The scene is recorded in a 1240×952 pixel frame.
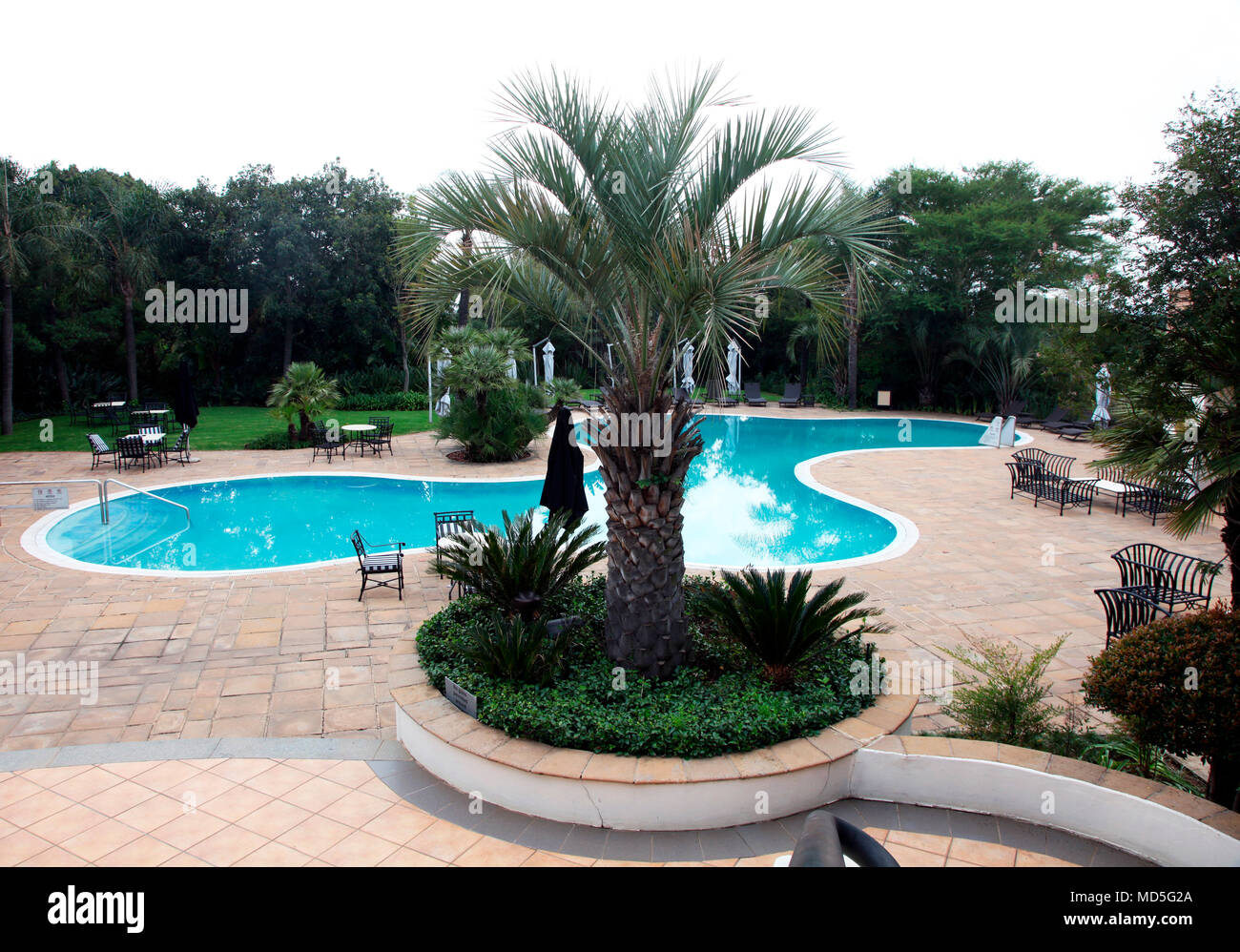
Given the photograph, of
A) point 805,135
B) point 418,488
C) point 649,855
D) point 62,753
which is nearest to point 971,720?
point 649,855

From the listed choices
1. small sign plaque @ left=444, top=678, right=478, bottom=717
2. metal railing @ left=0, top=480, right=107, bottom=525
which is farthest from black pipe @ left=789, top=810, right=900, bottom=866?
metal railing @ left=0, top=480, right=107, bottom=525

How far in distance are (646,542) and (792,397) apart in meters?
25.6

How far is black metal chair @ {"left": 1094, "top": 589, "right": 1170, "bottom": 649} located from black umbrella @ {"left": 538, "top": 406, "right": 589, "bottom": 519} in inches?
207

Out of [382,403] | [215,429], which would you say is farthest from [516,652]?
[382,403]

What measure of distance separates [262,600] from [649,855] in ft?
21.0

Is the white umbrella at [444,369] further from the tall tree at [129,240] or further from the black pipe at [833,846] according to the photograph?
the black pipe at [833,846]

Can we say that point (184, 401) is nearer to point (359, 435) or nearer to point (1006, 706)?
point (359, 435)

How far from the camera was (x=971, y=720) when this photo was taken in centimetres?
568

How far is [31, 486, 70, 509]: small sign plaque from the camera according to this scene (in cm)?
1157

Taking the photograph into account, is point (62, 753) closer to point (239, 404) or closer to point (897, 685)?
point (897, 685)

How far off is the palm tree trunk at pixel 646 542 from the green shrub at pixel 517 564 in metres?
1.08

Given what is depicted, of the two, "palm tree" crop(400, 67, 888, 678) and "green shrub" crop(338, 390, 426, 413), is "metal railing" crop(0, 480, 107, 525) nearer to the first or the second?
"palm tree" crop(400, 67, 888, 678)

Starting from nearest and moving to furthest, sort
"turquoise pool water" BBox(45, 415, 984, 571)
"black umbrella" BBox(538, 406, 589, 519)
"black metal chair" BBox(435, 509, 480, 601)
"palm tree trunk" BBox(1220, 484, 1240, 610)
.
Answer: "palm tree trunk" BBox(1220, 484, 1240, 610) → "black metal chair" BBox(435, 509, 480, 601) → "black umbrella" BBox(538, 406, 589, 519) → "turquoise pool water" BBox(45, 415, 984, 571)
